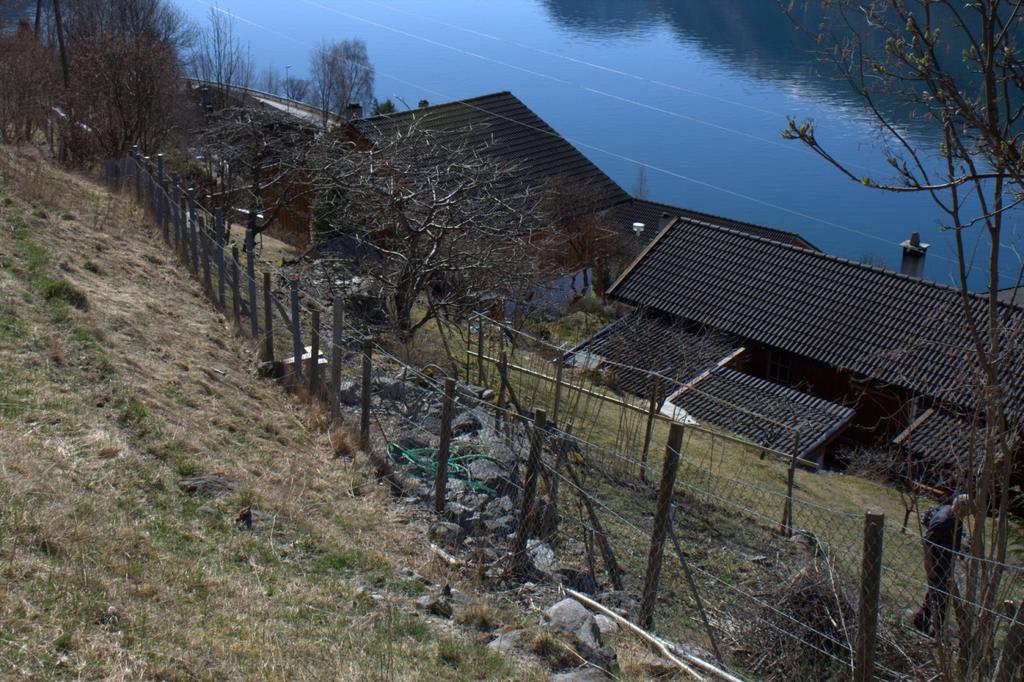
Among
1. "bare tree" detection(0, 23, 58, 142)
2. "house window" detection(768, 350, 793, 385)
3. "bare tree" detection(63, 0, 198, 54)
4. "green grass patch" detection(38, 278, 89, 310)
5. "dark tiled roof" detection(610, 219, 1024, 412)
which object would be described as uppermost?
"bare tree" detection(63, 0, 198, 54)

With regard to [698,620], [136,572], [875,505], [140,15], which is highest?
[140,15]

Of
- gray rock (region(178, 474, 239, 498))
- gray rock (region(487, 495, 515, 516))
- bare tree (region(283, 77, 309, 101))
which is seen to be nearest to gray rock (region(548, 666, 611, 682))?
gray rock (region(487, 495, 515, 516))

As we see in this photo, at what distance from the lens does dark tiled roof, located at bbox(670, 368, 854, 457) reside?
20562 mm

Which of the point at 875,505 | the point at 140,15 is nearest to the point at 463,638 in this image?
the point at 875,505

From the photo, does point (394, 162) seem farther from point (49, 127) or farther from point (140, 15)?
point (140, 15)

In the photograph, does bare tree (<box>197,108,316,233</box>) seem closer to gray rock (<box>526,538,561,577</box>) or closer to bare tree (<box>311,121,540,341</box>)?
bare tree (<box>311,121,540,341</box>)

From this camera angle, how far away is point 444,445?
8.05 metres

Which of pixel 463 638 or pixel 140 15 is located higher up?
pixel 140 15

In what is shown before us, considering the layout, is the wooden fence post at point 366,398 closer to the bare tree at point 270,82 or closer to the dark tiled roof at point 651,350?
the dark tiled roof at point 651,350

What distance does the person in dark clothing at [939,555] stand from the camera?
613cm

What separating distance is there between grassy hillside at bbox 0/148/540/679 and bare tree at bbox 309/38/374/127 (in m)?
56.8

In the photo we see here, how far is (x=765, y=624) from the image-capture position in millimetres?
6578

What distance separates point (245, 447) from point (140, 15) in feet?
196

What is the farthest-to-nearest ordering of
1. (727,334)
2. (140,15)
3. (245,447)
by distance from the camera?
1. (140,15)
2. (727,334)
3. (245,447)
